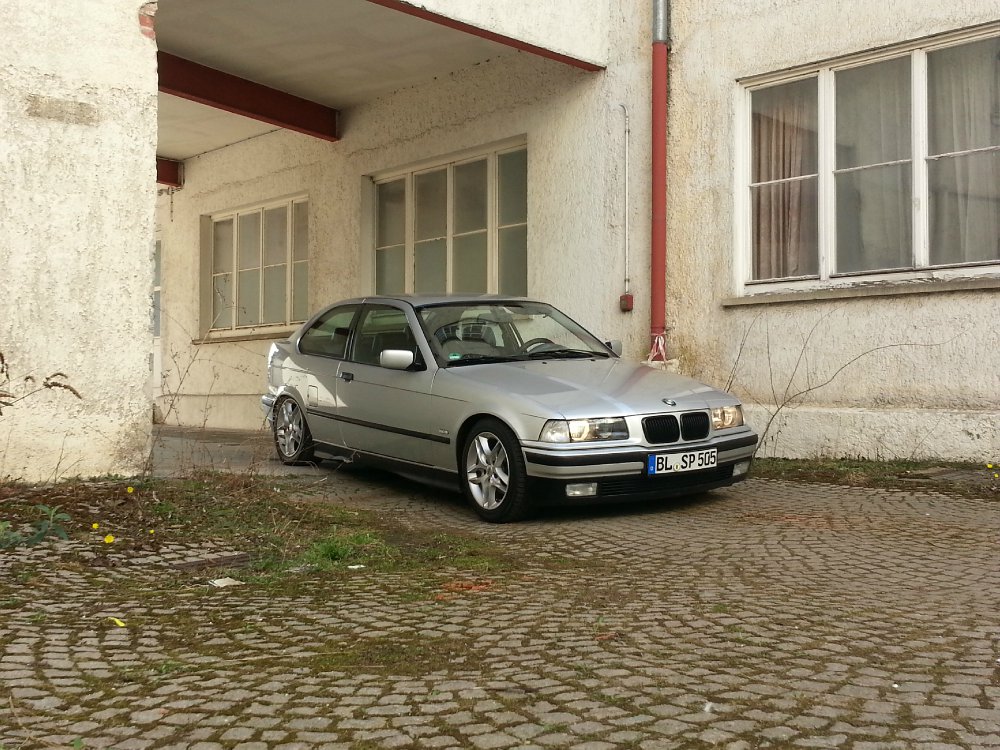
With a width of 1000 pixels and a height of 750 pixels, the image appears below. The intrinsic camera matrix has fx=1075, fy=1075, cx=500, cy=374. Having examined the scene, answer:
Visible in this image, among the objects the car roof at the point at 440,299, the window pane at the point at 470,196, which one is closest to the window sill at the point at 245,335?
the window pane at the point at 470,196

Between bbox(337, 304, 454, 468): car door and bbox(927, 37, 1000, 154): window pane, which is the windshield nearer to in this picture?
bbox(337, 304, 454, 468): car door

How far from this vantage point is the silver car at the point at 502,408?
6.73m

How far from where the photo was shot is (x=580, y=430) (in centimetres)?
668

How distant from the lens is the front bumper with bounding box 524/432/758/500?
6.61 metres

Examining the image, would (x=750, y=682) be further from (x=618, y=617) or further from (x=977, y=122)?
(x=977, y=122)

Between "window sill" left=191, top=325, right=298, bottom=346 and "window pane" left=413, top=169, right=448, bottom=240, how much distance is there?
2.70 meters

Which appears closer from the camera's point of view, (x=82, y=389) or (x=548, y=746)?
(x=548, y=746)

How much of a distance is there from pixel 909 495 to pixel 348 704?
18.0 feet

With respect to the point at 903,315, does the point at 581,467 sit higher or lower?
lower

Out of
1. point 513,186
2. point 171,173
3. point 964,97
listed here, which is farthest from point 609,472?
point 171,173

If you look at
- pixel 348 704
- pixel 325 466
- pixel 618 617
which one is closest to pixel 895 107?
pixel 325 466

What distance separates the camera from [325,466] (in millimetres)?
9672

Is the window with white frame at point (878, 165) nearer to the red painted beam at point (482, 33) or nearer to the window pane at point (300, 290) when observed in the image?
the red painted beam at point (482, 33)

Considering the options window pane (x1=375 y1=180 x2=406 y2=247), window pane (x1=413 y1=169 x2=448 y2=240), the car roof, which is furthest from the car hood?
window pane (x1=375 y1=180 x2=406 y2=247)
